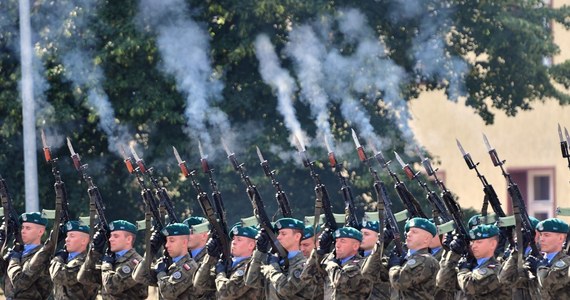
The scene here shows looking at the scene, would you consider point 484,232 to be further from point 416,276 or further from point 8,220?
point 8,220

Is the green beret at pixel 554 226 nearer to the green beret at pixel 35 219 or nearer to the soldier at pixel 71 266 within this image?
the soldier at pixel 71 266

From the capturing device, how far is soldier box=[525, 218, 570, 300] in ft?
49.8

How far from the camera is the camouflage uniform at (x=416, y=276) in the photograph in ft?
52.3

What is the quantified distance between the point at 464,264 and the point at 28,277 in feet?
15.5

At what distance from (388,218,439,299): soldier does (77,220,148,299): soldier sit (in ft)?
8.86

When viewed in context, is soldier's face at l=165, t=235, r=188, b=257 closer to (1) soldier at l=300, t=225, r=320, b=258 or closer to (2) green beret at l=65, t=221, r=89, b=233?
(1) soldier at l=300, t=225, r=320, b=258

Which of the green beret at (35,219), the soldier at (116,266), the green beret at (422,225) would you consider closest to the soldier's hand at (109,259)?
the soldier at (116,266)

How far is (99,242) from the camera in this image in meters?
17.6

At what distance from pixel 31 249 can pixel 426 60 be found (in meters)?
8.79

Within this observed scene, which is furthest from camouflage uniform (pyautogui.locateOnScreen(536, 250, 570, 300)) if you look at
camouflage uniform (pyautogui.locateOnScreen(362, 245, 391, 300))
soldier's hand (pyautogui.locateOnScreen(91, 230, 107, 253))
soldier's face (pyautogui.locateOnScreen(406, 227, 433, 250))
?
soldier's hand (pyautogui.locateOnScreen(91, 230, 107, 253))

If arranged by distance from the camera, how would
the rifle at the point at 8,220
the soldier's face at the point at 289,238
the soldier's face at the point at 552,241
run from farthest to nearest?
the rifle at the point at 8,220
the soldier's face at the point at 289,238
the soldier's face at the point at 552,241

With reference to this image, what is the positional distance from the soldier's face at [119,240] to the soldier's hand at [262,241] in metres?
1.50

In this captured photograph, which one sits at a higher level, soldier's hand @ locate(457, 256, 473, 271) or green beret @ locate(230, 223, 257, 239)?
green beret @ locate(230, 223, 257, 239)

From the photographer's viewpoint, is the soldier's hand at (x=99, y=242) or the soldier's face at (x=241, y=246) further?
the soldier's hand at (x=99, y=242)
